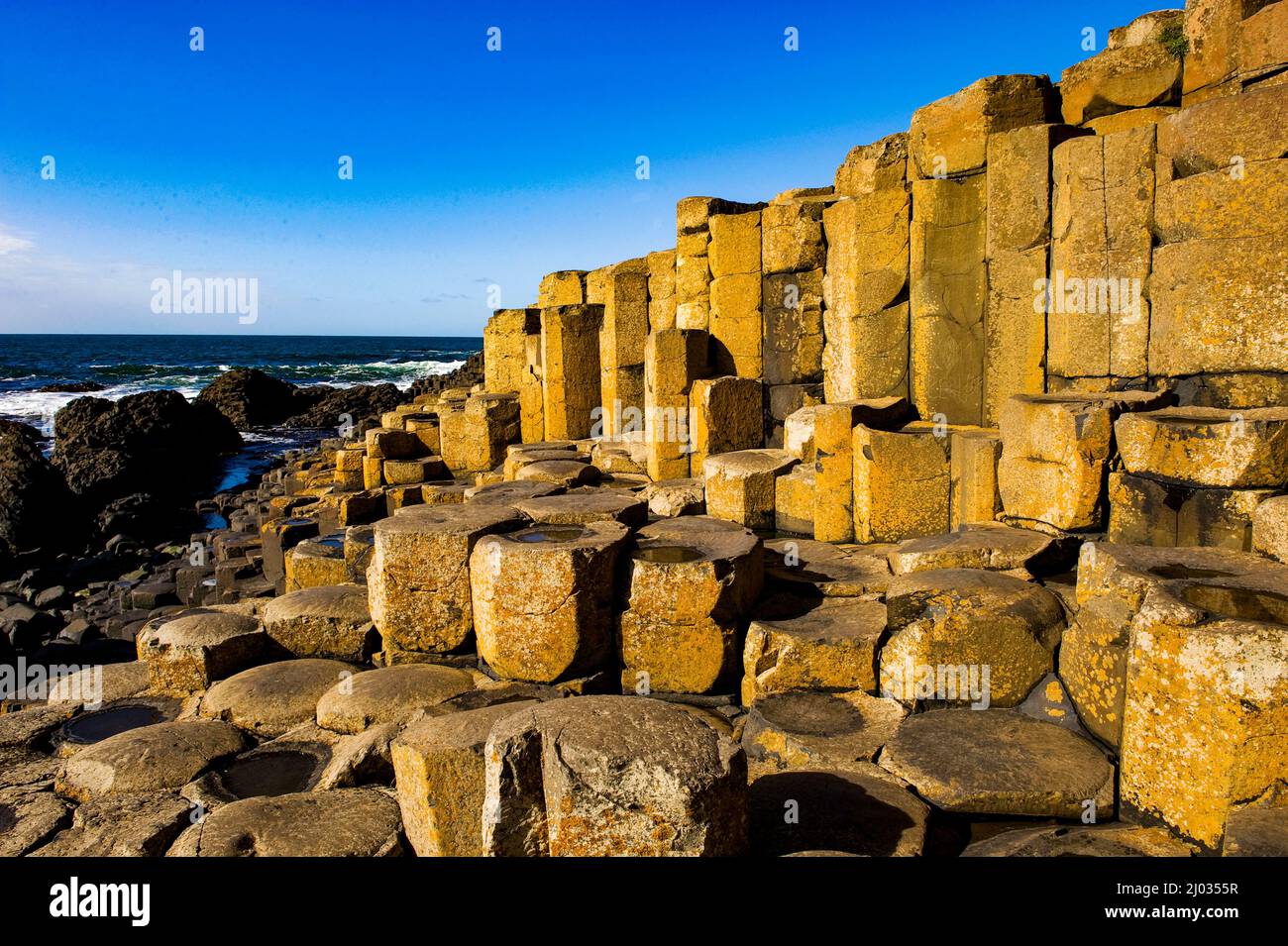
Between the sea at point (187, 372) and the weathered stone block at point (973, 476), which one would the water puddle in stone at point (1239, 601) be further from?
the sea at point (187, 372)

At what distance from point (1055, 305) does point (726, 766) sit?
517 cm

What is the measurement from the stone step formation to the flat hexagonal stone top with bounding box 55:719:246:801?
3 cm

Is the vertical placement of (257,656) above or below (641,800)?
below

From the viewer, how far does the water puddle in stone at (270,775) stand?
4449 millimetres

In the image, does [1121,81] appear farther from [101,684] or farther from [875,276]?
[101,684]

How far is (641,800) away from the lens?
9.43ft

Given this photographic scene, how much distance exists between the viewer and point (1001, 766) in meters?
3.98

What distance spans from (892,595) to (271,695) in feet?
13.1

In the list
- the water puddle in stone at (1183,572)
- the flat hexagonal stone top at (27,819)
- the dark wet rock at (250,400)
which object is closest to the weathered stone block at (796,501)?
the water puddle in stone at (1183,572)

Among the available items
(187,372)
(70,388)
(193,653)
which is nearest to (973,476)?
(193,653)
